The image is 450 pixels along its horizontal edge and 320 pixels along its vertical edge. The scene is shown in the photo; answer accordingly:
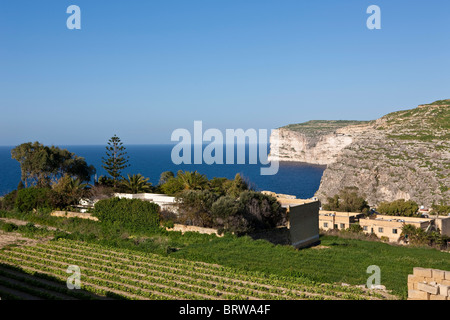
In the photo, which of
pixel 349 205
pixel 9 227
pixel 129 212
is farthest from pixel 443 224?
pixel 9 227

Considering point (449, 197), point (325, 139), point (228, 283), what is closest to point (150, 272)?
point (228, 283)

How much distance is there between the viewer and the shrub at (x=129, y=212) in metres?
29.8

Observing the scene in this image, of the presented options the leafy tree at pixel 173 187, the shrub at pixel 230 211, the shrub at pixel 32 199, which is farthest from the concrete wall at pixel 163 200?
the shrub at pixel 32 199

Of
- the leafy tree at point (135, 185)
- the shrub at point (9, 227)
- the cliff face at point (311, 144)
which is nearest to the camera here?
the shrub at point (9, 227)

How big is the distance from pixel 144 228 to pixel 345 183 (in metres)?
59.4

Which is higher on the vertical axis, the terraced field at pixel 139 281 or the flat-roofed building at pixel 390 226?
the terraced field at pixel 139 281

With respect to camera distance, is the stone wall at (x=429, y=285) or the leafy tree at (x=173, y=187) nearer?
the stone wall at (x=429, y=285)

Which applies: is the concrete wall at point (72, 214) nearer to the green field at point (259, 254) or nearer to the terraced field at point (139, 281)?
the green field at point (259, 254)

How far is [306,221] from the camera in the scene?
100ft

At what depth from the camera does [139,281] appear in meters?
17.4

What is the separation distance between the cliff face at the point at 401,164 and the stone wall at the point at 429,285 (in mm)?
58456

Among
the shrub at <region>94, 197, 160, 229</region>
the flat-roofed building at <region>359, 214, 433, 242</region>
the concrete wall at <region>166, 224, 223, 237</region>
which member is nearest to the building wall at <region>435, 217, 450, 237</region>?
the flat-roofed building at <region>359, 214, 433, 242</region>

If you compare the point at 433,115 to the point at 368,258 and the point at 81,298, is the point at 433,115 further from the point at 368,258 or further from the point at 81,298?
the point at 81,298

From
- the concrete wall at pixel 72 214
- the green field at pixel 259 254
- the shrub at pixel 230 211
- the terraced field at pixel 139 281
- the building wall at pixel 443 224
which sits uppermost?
the shrub at pixel 230 211
